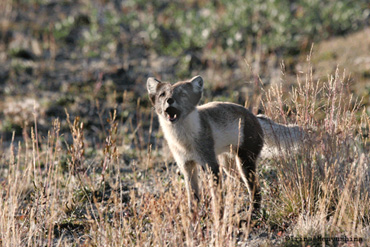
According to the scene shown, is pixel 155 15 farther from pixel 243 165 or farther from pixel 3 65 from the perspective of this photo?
pixel 243 165

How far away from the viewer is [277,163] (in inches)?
195

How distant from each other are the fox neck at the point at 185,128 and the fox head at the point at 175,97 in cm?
9

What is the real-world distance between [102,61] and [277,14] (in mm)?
5306

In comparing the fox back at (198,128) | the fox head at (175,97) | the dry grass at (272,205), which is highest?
the fox head at (175,97)

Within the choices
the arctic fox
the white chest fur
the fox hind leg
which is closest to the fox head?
the arctic fox

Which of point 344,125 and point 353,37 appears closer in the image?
point 344,125

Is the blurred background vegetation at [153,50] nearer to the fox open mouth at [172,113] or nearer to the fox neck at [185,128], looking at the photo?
the fox neck at [185,128]

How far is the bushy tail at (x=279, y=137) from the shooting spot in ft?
16.0

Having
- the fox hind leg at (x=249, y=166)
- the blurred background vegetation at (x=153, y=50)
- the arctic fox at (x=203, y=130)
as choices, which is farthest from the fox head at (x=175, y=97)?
the blurred background vegetation at (x=153, y=50)

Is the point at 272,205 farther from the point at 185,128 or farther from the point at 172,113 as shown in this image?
the point at 172,113

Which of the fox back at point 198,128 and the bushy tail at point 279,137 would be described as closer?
the fox back at point 198,128

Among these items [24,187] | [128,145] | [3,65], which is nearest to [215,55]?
[128,145]

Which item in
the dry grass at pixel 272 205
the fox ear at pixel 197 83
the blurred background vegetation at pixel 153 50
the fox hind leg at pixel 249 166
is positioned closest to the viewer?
the dry grass at pixel 272 205

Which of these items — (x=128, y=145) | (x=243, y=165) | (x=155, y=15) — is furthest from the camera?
(x=155, y=15)
